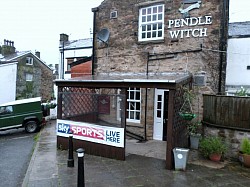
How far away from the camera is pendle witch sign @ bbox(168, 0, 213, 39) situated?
969 centimetres

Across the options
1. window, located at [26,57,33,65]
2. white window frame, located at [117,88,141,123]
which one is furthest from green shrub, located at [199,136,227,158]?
window, located at [26,57,33,65]

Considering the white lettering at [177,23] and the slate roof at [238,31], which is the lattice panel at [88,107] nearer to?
the white lettering at [177,23]

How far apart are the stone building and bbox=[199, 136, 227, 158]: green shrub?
194 cm

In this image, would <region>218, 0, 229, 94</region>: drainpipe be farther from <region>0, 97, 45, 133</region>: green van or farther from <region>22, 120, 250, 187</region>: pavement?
<region>0, 97, 45, 133</region>: green van

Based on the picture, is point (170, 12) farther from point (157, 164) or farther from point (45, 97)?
point (45, 97)

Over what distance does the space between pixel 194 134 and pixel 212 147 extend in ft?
4.98

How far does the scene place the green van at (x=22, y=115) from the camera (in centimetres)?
1572

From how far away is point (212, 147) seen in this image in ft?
25.7

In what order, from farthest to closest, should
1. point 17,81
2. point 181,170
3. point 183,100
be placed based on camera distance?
point 17,81, point 183,100, point 181,170

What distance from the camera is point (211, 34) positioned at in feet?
31.4

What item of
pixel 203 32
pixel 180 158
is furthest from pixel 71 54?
pixel 180 158

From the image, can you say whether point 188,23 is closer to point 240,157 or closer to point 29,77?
point 240,157

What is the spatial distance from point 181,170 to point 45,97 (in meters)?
31.3

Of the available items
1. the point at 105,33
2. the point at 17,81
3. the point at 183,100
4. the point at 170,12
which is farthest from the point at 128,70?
the point at 17,81
